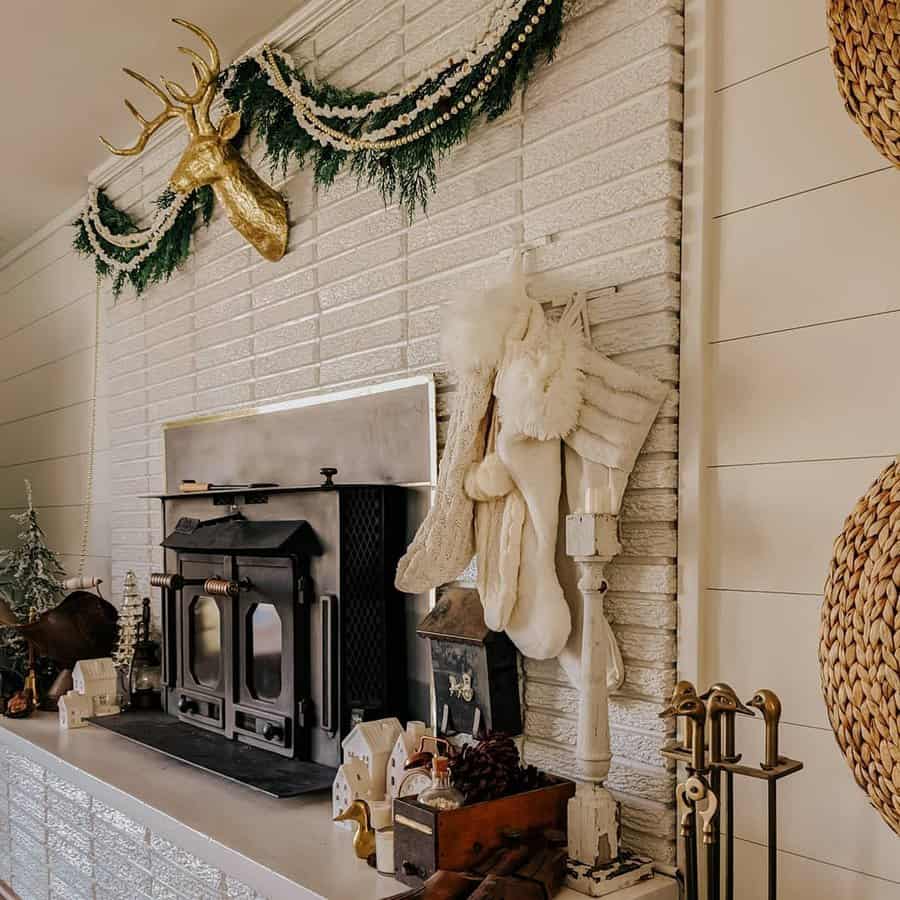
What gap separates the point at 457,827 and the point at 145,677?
1888 millimetres

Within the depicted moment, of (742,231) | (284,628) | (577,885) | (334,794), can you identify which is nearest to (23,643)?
(284,628)

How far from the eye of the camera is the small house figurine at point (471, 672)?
6.56ft

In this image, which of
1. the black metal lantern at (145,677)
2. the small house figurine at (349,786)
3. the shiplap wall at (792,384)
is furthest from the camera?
the black metal lantern at (145,677)

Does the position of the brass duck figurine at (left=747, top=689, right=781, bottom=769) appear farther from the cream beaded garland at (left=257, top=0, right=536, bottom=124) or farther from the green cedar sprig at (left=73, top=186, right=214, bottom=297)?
the green cedar sprig at (left=73, top=186, right=214, bottom=297)

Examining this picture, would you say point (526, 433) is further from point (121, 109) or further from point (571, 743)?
point (121, 109)

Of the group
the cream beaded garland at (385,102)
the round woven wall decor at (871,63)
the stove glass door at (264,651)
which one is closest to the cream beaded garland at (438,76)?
the cream beaded garland at (385,102)

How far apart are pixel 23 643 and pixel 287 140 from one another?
2241 mm

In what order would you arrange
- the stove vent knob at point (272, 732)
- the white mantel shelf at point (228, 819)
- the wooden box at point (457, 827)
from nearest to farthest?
1. the wooden box at point (457, 827)
2. the white mantel shelf at point (228, 819)
3. the stove vent knob at point (272, 732)

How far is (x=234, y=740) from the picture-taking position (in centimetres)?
265

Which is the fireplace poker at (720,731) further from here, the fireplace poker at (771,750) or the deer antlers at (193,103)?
the deer antlers at (193,103)

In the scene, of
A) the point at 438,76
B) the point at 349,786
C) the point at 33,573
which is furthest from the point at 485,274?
the point at 33,573

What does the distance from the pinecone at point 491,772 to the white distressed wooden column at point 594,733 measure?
118 millimetres

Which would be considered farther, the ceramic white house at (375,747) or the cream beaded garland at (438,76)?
the ceramic white house at (375,747)

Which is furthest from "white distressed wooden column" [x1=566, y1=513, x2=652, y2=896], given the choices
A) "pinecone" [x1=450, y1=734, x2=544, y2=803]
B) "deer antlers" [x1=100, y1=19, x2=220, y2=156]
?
"deer antlers" [x1=100, y1=19, x2=220, y2=156]
